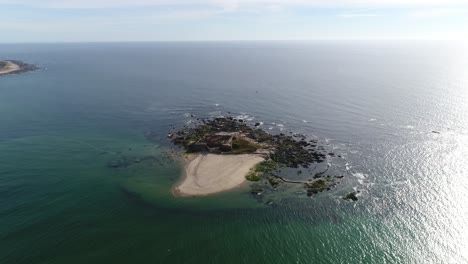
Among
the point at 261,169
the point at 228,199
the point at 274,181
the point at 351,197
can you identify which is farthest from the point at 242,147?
the point at 351,197

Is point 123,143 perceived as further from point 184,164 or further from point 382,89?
point 382,89

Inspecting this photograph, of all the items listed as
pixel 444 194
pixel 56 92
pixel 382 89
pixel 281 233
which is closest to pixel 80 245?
pixel 281 233

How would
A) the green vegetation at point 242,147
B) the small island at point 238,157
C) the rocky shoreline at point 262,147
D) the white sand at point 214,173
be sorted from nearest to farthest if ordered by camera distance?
the white sand at point 214,173 → the small island at point 238,157 → the rocky shoreline at point 262,147 → the green vegetation at point 242,147

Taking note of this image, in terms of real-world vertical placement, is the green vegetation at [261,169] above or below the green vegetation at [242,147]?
below

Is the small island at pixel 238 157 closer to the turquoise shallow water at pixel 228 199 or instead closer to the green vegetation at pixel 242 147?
the green vegetation at pixel 242 147

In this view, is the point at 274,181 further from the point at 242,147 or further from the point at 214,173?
the point at 242,147

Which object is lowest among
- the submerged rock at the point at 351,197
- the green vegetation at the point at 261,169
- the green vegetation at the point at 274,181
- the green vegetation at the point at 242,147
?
the submerged rock at the point at 351,197

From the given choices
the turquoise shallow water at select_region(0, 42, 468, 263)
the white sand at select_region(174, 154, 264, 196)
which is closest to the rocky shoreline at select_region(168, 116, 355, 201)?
the white sand at select_region(174, 154, 264, 196)

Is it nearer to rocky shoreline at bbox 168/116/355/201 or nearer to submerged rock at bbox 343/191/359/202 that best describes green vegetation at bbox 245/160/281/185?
rocky shoreline at bbox 168/116/355/201

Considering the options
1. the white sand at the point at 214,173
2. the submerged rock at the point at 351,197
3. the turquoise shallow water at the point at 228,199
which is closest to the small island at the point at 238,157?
the white sand at the point at 214,173
